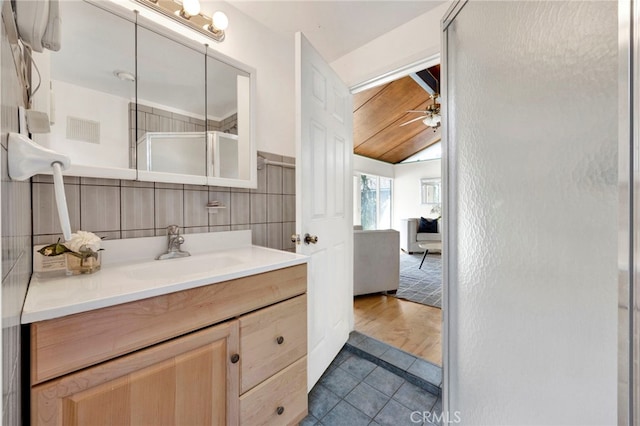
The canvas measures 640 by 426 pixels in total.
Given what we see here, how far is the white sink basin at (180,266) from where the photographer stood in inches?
37.4

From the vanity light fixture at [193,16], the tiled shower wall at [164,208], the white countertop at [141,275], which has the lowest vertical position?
the white countertop at [141,275]

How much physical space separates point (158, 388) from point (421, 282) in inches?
128

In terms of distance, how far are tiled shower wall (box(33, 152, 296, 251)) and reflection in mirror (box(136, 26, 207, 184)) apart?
97 millimetres

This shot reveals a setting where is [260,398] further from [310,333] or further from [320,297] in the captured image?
[320,297]

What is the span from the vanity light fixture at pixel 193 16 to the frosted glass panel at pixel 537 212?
119 cm

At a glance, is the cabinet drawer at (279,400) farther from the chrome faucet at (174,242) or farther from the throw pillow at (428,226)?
the throw pillow at (428,226)

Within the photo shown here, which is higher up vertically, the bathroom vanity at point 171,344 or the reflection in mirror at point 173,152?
the reflection in mirror at point 173,152

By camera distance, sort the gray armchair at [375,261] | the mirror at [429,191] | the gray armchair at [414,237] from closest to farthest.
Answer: the gray armchair at [375,261], the gray armchair at [414,237], the mirror at [429,191]

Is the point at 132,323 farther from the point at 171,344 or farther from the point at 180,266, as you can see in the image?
the point at 180,266

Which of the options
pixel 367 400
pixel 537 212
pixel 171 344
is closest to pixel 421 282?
pixel 367 400

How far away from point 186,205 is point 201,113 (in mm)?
496

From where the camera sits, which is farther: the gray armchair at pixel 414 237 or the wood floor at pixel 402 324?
the gray armchair at pixel 414 237

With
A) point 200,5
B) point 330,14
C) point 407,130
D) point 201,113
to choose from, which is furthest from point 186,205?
point 407,130

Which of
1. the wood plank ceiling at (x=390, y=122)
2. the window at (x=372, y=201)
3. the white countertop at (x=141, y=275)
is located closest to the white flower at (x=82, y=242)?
the white countertop at (x=141, y=275)
